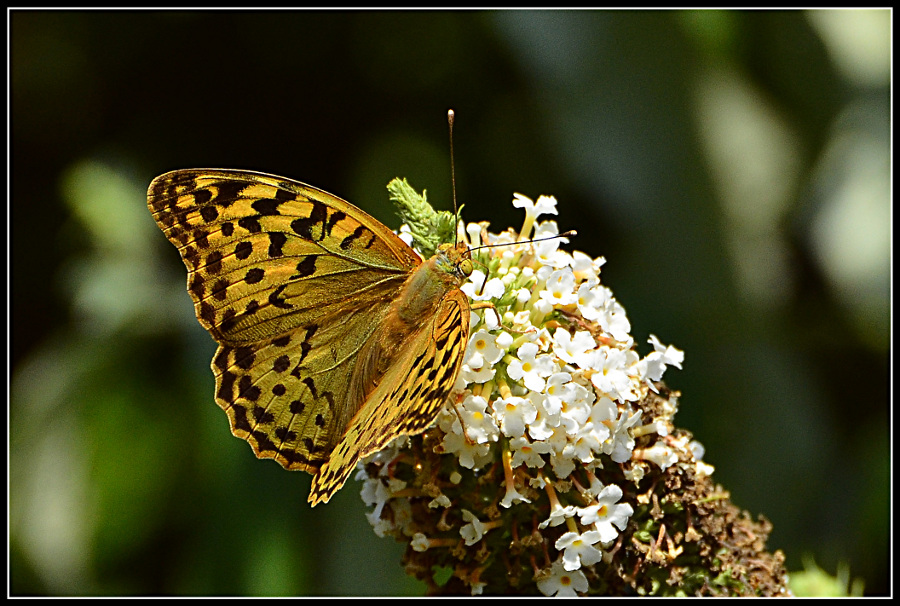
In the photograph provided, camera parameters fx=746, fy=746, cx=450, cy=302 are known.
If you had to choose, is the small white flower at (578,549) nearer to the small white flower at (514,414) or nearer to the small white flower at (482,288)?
the small white flower at (514,414)

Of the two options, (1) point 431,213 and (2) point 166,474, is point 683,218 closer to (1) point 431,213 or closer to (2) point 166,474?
(1) point 431,213

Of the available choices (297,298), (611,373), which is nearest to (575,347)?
(611,373)

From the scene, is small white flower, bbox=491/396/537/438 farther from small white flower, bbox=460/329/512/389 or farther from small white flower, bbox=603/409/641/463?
small white flower, bbox=603/409/641/463

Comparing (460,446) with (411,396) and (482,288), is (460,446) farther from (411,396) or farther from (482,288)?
Result: (482,288)

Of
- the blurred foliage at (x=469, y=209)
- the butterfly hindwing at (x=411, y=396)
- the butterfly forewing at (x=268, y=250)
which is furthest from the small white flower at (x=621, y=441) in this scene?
the blurred foliage at (x=469, y=209)

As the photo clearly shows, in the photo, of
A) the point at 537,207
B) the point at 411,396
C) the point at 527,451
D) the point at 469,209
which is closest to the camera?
the point at 411,396

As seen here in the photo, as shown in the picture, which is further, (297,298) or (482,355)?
(297,298)
